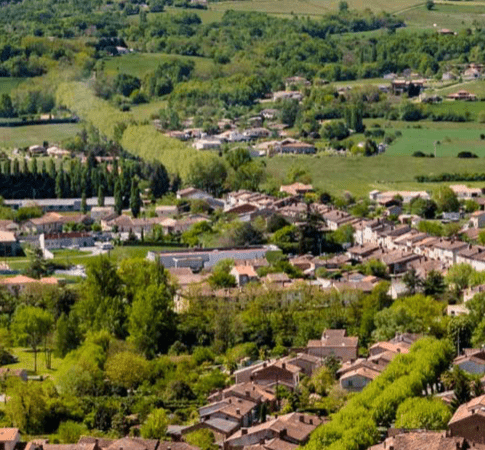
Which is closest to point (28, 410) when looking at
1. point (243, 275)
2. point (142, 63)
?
point (243, 275)

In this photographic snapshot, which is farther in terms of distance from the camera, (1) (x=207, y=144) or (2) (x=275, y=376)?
(1) (x=207, y=144)

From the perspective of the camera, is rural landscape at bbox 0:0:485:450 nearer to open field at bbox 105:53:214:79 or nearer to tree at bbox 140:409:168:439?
tree at bbox 140:409:168:439

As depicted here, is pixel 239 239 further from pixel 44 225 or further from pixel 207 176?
pixel 207 176

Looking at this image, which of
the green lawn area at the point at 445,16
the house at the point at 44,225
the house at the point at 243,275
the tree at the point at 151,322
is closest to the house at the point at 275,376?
the tree at the point at 151,322

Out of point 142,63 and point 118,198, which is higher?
point 118,198

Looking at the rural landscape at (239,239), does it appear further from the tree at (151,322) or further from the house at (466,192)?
the house at (466,192)

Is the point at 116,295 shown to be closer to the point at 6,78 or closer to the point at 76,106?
the point at 76,106
